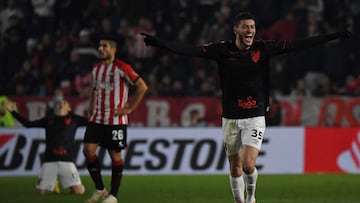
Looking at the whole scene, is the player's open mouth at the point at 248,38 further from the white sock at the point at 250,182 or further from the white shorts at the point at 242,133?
the white sock at the point at 250,182

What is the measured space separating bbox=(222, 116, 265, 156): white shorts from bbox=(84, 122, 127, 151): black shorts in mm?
1878

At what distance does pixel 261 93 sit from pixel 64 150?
4.87 metres

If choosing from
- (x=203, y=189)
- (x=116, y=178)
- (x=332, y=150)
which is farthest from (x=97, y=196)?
(x=332, y=150)

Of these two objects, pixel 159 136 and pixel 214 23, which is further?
pixel 214 23

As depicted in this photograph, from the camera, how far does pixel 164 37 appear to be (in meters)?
21.6

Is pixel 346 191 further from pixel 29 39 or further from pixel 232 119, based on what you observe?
pixel 29 39

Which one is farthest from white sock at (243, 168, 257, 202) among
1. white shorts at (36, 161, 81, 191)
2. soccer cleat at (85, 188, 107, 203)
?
white shorts at (36, 161, 81, 191)

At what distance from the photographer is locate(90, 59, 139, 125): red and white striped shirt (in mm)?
11602

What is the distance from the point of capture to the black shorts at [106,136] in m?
11.6

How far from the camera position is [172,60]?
69.3 ft

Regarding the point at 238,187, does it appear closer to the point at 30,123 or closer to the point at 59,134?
the point at 30,123

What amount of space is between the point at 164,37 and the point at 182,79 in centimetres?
151

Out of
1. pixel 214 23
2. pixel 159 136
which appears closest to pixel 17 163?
pixel 159 136

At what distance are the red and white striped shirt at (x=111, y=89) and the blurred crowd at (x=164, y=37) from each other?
8376 millimetres
